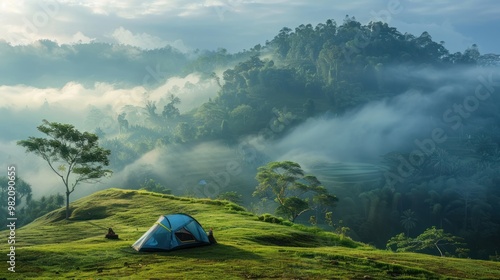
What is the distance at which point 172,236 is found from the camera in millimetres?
26578

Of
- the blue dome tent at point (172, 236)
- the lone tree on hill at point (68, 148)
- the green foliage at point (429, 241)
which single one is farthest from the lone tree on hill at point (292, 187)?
the blue dome tent at point (172, 236)

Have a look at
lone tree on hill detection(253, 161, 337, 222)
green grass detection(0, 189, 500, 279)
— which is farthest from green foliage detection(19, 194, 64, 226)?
green grass detection(0, 189, 500, 279)

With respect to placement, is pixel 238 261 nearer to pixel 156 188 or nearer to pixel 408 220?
pixel 156 188

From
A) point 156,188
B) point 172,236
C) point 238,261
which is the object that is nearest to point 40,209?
point 156,188

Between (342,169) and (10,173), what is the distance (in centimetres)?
17083

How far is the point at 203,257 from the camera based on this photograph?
24344mm

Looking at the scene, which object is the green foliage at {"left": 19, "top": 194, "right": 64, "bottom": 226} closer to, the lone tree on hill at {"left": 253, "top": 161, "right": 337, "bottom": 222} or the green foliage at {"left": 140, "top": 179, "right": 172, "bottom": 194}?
the green foliage at {"left": 140, "top": 179, "right": 172, "bottom": 194}

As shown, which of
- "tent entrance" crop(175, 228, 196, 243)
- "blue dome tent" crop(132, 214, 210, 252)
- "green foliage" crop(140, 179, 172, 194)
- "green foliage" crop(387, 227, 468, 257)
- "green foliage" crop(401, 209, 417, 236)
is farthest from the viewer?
"green foliage" crop(401, 209, 417, 236)

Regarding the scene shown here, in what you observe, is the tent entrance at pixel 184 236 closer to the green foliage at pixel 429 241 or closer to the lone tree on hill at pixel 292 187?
the lone tree on hill at pixel 292 187

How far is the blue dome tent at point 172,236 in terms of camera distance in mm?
26188

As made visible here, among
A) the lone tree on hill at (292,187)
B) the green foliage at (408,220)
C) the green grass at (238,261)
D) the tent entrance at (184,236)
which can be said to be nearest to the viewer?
the green grass at (238,261)

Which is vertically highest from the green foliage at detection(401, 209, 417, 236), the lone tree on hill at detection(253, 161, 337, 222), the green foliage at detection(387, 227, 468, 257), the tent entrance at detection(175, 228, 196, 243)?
the tent entrance at detection(175, 228, 196, 243)

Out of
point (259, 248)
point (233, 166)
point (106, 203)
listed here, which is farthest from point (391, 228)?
point (259, 248)

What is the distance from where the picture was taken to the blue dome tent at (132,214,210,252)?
1031 inches
